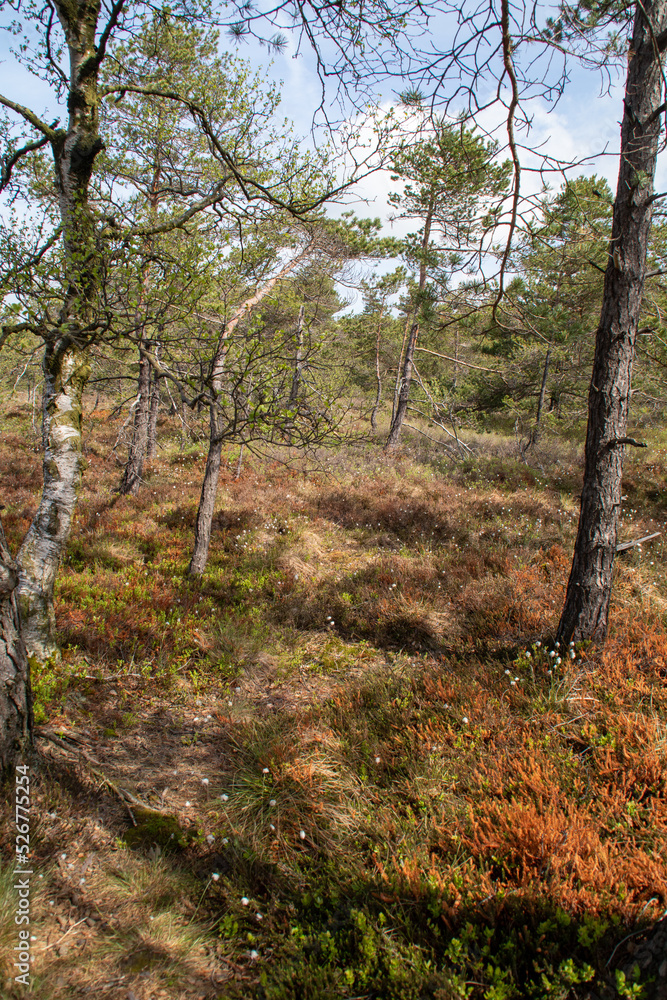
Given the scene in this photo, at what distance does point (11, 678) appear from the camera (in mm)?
3016

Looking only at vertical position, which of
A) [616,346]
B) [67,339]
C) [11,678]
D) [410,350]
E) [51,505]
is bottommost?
[11,678]

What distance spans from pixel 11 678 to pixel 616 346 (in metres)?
5.77

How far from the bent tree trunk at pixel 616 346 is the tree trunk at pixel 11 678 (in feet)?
16.1

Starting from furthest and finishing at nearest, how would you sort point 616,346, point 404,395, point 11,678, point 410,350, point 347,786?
1. point 404,395
2. point 410,350
3. point 616,346
4. point 347,786
5. point 11,678

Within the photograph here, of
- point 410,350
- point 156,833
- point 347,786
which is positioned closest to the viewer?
point 156,833

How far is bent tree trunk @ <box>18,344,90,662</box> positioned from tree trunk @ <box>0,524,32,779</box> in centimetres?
180

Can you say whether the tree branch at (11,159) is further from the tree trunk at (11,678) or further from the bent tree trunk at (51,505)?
the tree trunk at (11,678)

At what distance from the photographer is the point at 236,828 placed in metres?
3.45

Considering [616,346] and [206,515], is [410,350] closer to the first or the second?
[206,515]

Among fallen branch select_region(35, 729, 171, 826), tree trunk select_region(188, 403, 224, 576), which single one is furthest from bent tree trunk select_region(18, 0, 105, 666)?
tree trunk select_region(188, 403, 224, 576)

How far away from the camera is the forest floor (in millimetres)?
2447

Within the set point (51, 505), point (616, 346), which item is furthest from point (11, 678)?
point (616, 346)

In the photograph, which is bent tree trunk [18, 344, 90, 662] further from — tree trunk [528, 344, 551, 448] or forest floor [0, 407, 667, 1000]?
tree trunk [528, 344, 551, 448]

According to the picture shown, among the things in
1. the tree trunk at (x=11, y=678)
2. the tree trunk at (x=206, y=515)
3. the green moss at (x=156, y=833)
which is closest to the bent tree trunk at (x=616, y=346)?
the green moss at (x=156, y=833)
